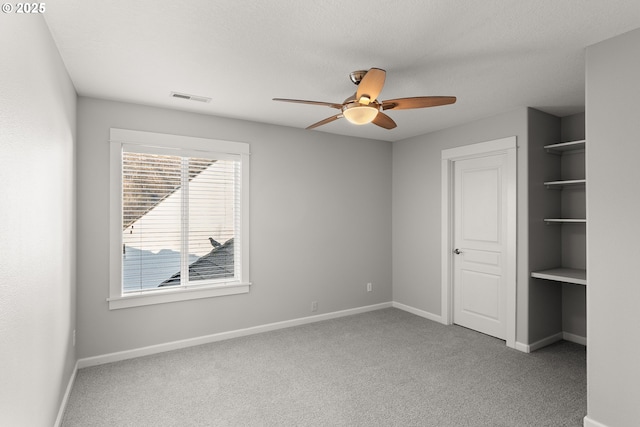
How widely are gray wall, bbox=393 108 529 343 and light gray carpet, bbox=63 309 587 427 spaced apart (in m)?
0.75

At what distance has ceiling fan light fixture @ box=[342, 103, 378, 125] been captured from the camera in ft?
7.79

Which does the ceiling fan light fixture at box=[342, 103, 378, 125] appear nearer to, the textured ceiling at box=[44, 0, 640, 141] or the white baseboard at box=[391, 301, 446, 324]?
the textured ceiling at box=[44, 0, 640, 141]

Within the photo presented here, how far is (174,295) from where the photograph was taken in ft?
12.0

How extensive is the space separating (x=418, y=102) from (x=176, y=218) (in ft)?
8.85

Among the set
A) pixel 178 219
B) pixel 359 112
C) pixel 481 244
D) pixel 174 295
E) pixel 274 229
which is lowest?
pixel 174 295

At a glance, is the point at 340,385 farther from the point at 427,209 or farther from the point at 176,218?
the point at 427,209

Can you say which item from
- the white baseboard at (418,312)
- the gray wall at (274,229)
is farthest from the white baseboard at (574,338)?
the gray wall at (274,229)

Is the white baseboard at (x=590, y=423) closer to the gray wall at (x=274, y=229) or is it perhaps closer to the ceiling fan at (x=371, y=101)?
the ceiling fan at (x=371, y=101)

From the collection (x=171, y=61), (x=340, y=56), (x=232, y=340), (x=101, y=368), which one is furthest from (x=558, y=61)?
(x=101, y=368)

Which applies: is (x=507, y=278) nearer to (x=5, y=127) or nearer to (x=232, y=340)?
(x=232, y=340)

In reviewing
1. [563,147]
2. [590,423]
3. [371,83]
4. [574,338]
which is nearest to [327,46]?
[371,83]

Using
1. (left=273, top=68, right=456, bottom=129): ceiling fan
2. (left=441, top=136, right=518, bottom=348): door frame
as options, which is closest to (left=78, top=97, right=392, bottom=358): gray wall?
(left=441, top=136, right=518, bottom=348): door frame

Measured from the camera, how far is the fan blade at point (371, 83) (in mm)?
2168

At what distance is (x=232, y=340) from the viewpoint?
3910mm
